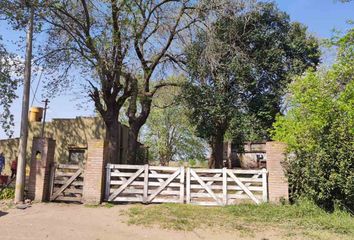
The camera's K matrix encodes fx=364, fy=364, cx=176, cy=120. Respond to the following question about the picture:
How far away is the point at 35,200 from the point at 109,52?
26.8 ft

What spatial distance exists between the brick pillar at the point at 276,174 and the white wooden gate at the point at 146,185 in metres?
3.09

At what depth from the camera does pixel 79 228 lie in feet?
30.9

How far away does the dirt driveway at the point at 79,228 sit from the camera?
8.66 metres

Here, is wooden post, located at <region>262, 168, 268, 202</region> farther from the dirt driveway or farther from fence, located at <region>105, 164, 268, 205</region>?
the dirt driveway

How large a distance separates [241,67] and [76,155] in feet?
42.3

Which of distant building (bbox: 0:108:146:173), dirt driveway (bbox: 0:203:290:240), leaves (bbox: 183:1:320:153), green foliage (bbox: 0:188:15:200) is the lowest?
dirt driveway (bbox: 0:203:290:240)

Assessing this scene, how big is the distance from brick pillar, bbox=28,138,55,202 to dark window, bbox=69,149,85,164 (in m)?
11.9

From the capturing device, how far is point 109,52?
18078mm

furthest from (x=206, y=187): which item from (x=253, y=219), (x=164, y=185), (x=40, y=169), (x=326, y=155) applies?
(x=40, y=169)

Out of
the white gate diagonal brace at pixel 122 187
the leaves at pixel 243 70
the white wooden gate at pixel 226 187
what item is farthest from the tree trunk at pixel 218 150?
the white gate diagonal brace at pixel 122 187

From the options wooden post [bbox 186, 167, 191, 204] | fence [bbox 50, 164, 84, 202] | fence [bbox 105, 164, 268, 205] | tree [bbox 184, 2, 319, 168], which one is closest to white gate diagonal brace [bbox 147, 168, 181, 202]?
fence [bbox 105, 164, 268, 205]

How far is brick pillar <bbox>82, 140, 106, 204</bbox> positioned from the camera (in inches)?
508

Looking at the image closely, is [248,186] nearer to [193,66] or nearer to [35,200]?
[35,200]

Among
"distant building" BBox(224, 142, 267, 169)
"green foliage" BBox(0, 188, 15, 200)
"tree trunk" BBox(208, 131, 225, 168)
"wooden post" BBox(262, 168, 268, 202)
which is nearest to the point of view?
"wooden post" BBox(262, 168, 268, 202)
